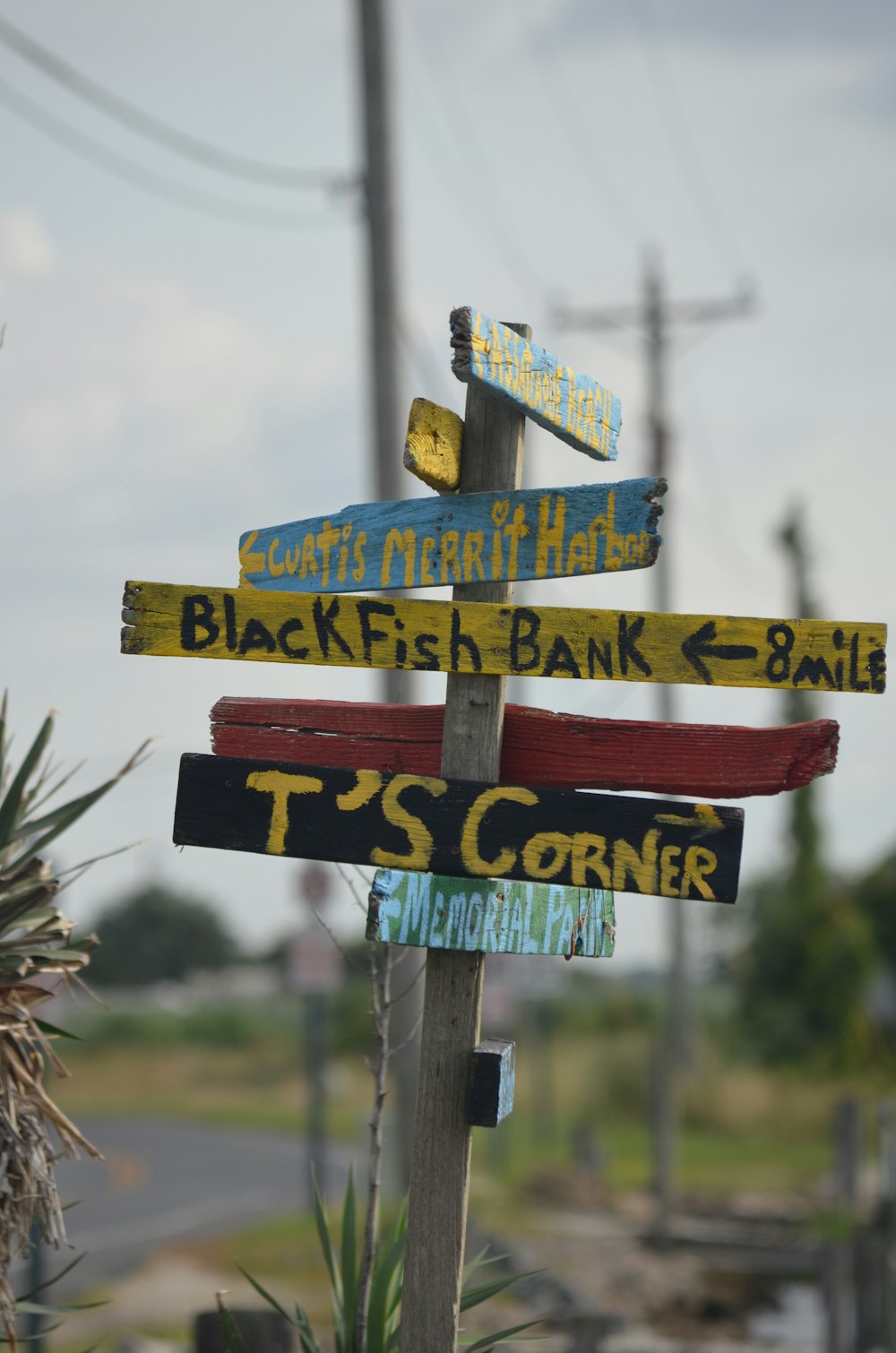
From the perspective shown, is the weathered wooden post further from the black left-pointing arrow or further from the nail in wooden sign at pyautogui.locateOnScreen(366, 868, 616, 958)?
the black left-pointing arrow

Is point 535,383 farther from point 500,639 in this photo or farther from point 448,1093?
point 448,1093

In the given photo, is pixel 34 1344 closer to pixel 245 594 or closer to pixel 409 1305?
pixel 409 1305

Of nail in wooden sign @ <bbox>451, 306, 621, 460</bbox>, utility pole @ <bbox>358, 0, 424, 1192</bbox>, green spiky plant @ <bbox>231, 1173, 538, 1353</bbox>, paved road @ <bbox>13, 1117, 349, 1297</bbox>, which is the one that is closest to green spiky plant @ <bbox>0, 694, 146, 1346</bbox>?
green spiky plant @ <bbox>231, 1173, 538, 1353</bbox>

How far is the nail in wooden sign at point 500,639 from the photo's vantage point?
11.2 ft

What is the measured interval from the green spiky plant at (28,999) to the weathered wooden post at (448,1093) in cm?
98

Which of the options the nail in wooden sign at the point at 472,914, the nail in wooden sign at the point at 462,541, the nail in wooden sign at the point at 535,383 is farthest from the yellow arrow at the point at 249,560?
the nail in wooden sign at the point at 472,914

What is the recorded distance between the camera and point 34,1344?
7465mm

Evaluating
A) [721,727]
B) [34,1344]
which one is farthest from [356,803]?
[34,1344]

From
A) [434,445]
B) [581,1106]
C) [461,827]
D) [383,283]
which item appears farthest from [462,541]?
[581,1106]

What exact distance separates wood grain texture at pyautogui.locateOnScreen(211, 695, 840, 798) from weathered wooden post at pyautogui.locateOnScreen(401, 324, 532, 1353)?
102 millimetres

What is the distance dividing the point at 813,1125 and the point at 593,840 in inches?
795

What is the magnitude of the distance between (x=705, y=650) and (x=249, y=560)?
1.09m

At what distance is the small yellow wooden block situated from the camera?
11.8 ft

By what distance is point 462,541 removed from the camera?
12.1 ft
